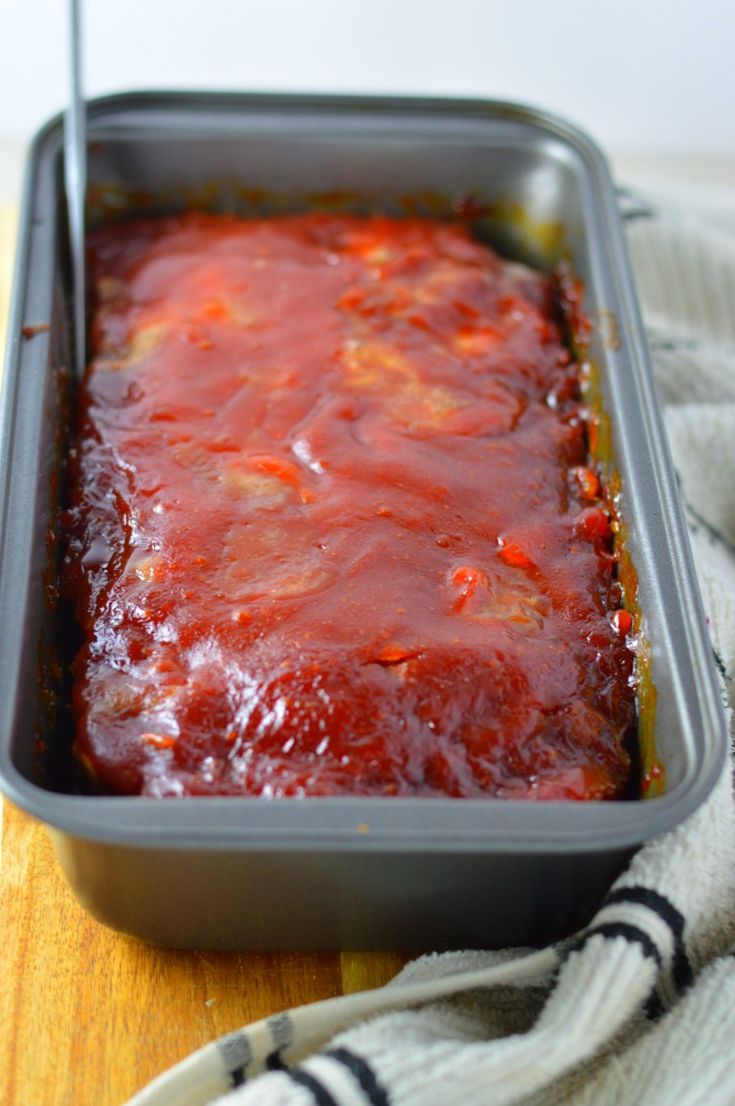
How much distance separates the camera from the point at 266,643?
1.56 m

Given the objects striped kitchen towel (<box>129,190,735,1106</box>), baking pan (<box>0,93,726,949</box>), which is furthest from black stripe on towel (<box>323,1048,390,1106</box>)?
baking pan (<box>0,93,726,949</box>)

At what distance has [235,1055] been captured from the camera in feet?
4.66

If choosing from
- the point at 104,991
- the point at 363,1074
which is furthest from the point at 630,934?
the point at 104,991

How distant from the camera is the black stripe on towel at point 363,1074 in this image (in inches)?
53.1

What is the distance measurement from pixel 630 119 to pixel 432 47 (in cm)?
51

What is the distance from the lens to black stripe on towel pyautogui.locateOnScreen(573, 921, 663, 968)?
4.71ft

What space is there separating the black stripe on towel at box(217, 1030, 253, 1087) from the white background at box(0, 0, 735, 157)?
2105 millimetres

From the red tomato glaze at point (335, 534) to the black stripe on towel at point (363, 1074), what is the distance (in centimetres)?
27

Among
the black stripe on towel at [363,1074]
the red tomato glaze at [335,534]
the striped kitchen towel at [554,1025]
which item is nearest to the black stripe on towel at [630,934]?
the striped kitchen towel at [554,1025]

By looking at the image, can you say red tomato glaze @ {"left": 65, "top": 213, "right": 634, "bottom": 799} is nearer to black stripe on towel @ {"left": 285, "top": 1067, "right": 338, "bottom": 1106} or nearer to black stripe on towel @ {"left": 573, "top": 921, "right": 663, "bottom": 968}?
black stripe on towel @ {"left": 573, "top": 921, "right": 663, "bottom": 968}

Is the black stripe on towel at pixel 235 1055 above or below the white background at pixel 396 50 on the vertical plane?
below

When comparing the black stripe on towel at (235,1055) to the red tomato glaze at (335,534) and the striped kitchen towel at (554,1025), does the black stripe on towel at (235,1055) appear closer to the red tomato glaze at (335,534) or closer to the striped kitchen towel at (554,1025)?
the striped kitchen towel at (554,1025)

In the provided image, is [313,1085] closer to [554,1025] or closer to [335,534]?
[554,1025]

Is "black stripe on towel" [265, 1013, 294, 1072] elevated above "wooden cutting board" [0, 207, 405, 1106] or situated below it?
above
